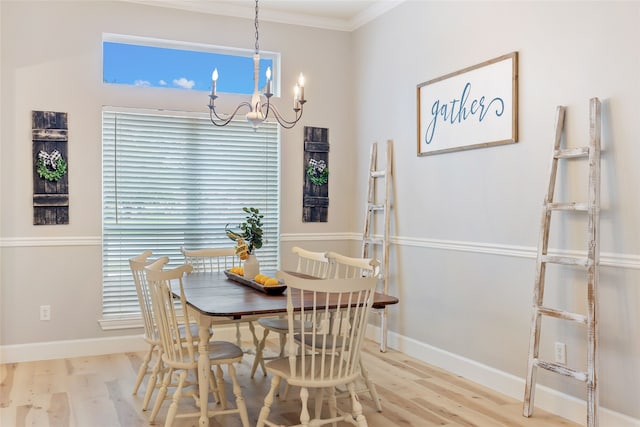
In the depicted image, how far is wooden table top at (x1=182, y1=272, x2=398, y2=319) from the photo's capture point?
2629 millimetres

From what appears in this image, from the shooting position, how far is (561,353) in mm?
3211

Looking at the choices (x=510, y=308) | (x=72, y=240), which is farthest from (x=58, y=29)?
(x=510, y=308)

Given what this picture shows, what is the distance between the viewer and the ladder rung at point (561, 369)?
286 cm

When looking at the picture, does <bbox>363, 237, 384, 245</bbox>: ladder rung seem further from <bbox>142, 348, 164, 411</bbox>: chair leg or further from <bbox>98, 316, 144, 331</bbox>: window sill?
<bbox>142, 348, 164, 411</bbox>: chair leg

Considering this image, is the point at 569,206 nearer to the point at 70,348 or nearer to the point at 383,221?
the point at 383,221

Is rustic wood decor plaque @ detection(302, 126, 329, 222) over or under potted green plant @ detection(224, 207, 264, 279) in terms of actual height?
over

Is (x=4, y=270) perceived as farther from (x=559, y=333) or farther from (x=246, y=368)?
(x=559, y=333)

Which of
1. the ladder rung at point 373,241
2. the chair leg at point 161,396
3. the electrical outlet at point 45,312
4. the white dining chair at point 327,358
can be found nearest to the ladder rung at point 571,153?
the white dining chair at point 327,358

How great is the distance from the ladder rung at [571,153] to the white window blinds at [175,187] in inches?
107

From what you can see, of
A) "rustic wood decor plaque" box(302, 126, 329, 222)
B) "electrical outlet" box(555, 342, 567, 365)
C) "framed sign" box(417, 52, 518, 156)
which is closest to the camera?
"electrical outlet" box(555, 342, 567, 365)

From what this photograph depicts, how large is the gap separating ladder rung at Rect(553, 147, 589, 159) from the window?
110 inches

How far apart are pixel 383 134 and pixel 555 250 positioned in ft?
6.89

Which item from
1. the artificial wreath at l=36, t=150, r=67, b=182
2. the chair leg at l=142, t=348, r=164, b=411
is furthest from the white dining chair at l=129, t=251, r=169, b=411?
the artificial wreath at l=36, t=150, r=67, b=182

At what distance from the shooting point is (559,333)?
10.6ft
